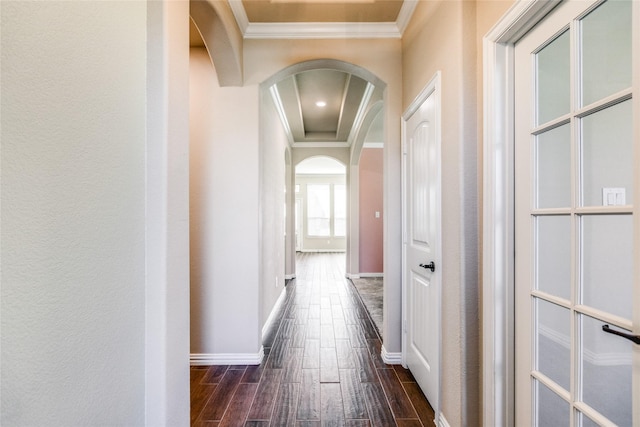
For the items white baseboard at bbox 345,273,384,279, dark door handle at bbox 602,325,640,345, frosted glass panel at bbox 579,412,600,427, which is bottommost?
white baseboard at bbox 345,273,384,279

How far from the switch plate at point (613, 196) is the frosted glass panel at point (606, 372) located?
0.38 meters

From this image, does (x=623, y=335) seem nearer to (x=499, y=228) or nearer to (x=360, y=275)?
(x=499, y=228)

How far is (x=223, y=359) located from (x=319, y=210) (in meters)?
8.45

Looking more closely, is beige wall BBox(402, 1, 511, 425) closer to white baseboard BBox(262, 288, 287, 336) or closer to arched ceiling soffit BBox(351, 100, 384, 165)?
white baseboard BBox(262, 288, 287, 336)

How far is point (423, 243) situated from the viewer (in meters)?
2.04

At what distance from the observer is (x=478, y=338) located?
148 centimetres

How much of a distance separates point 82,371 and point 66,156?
0.63 meters

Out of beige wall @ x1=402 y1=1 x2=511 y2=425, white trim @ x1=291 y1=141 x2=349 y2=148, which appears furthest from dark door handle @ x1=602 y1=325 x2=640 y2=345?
white trim @ x1=291 y1=141 x2=349 y2=148

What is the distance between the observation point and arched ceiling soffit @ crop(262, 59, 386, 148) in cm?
261

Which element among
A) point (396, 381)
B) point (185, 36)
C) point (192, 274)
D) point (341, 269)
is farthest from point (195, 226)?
point (341, 269)

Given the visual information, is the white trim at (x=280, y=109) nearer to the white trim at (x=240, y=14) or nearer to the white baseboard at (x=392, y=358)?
the white trim at (x=240, y=14)

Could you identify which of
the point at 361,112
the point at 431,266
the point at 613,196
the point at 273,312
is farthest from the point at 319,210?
the point at 613,196

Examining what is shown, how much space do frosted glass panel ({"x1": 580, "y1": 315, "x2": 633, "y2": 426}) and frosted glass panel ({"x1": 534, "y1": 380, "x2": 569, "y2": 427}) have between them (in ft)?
0.44

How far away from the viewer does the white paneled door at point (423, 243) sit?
1.82m
